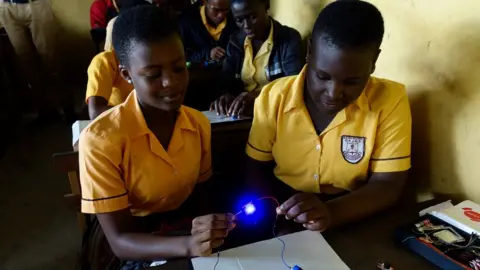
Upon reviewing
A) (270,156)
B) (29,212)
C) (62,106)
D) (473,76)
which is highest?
(473,76)

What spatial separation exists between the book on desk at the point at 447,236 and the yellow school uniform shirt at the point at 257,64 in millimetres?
1074

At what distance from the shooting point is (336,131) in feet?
3.93

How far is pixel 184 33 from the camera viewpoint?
8.59 feet

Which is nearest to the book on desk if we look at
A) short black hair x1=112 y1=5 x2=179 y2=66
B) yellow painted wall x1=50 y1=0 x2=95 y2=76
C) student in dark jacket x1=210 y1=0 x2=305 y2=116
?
short black hair x1=112 y1=5 x2=179 y2=66

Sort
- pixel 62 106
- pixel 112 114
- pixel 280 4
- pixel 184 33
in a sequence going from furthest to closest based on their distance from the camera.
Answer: pixel 62 106
pixel 184 33
pixel 280 4
pixel 112 114

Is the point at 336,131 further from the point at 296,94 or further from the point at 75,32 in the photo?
the point at 75,32

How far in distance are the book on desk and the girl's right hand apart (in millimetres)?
403

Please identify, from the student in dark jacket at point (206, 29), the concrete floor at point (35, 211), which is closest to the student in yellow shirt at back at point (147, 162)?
the concrete floor at point (35, 211)

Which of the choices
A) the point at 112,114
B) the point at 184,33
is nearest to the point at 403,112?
the point at 112,114

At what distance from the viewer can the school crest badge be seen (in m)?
1.19

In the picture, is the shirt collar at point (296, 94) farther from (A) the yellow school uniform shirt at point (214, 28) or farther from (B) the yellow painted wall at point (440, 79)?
(A) the yellow school uniform shirt at point (214, 28)

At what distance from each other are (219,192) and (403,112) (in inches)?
26.0

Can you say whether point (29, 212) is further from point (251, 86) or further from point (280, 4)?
point (280, 4)

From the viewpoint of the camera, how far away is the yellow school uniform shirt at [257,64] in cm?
196
